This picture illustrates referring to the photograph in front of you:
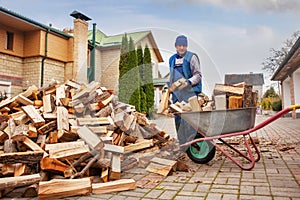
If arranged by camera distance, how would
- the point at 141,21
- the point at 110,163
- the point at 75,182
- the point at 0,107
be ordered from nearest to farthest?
the point at 75,182 → the point at 110,163 → the point at 0,107 → the point at 141,21

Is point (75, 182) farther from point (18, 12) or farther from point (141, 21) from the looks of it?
point (18, 12)

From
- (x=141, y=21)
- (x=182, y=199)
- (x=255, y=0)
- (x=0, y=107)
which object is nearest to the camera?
(x=182, y=199)

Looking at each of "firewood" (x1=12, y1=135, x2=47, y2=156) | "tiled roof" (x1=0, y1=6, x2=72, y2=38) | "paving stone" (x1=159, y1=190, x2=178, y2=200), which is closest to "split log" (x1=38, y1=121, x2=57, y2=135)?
"firewood" (x1=12, y1=135, x2=47, y2=156)

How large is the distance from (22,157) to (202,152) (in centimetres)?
190

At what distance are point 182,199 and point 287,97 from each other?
13783 millimetres

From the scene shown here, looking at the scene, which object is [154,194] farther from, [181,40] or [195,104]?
[181,40]

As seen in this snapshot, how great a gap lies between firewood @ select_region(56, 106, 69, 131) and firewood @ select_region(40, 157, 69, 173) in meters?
0.61

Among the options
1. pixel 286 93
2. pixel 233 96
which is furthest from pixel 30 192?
pixel 286 93

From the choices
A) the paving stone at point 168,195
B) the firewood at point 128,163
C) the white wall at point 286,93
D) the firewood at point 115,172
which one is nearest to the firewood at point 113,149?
the firewood at point 115,172

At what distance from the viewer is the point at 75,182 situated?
6.24 ft

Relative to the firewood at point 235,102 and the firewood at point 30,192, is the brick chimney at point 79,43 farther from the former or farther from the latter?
the firewood at point 30,192

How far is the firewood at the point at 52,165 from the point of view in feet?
6.81

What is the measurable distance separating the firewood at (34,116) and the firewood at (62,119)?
0.57 feet

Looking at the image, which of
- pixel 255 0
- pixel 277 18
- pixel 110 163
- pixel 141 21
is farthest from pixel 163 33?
pixel 277 18
